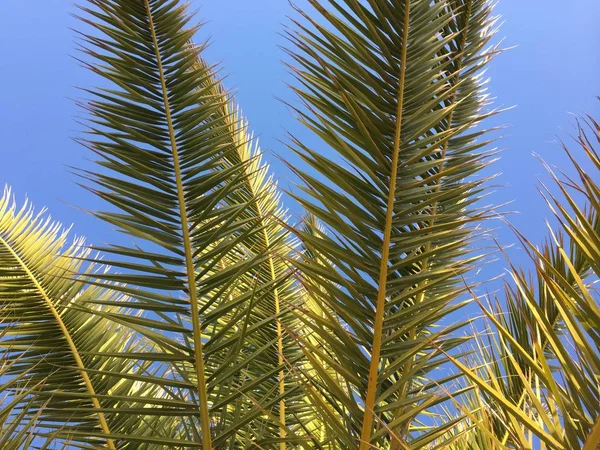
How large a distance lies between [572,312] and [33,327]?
2281 millimetres

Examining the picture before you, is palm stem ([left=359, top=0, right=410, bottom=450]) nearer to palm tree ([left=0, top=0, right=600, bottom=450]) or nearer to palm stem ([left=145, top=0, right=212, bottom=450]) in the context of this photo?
palm tree ([left=0, top=0, right=600, bottom=450])

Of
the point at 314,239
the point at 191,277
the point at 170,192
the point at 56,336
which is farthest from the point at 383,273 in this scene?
the point at 56,336

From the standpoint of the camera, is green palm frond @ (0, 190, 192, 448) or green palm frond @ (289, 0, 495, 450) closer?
green palm frond @ (289, 0, 495, 450)

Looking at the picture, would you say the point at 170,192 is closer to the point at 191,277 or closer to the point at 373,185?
the point at 191,277

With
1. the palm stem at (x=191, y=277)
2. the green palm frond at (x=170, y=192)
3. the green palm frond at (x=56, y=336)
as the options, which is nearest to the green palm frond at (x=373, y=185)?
the green palm frond at (x=170, y=192)

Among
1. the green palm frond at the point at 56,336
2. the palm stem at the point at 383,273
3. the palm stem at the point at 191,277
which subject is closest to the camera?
the palm stem at the point at 383,273

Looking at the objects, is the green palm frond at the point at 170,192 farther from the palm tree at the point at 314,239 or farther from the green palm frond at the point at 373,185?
the green palm frond at the point at 373,185

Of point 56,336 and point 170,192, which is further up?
point 170,192

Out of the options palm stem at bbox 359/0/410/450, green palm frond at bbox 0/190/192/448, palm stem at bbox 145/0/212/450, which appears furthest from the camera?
green palm frond at bbox 0/190/192/448

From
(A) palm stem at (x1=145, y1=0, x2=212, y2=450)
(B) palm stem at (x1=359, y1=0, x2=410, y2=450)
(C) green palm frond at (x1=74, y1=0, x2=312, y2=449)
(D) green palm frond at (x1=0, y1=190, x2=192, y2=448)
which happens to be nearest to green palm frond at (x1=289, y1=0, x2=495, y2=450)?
(B) palm stem at (x1=359, y1=0, x2=410, y2=450)

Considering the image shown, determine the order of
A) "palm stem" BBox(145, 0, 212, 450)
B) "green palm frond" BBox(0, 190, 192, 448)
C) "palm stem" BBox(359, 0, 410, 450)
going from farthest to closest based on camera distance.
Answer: "green palm frond" BBox(0, 190, 192, 448) < "palm stem" BBox(145, 0, 212, 450) < "palm stem" BBox(359, 0, 410, 450)

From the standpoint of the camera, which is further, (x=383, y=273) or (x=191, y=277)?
(x=191, y=277)

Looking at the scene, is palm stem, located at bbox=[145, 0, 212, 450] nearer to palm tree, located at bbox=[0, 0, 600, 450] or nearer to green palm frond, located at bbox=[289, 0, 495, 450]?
palm tree, located at bbox=[0, 0, 600, 450]

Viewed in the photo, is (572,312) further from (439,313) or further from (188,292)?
(188,292)
